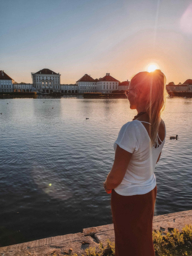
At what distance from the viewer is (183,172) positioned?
880cm

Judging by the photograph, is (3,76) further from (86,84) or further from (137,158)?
(137,158)

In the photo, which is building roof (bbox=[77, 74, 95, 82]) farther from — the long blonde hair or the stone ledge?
the long blonde hair

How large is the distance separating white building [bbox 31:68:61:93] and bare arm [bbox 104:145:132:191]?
500ft

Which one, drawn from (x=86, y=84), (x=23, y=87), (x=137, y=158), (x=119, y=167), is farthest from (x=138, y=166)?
(x=86, y=84)

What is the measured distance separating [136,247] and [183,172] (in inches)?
298

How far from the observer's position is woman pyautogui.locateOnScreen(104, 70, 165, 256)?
1.81 m

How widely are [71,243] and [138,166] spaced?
2641 mm

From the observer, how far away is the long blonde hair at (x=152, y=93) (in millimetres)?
1877

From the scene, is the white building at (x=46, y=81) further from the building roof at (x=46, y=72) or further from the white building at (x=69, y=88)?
the white building at (x=69, y=88)

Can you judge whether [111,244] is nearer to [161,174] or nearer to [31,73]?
[161,174]

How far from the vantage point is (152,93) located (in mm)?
1882

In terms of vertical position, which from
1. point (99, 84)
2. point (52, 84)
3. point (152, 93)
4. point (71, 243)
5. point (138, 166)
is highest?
point (99, 84)

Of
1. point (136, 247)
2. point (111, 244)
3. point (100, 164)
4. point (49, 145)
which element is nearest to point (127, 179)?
point (136, 247)

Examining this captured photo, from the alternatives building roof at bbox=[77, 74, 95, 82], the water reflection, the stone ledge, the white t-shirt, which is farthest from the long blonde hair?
building roof at bbox=[77, 74, 95, 82]
